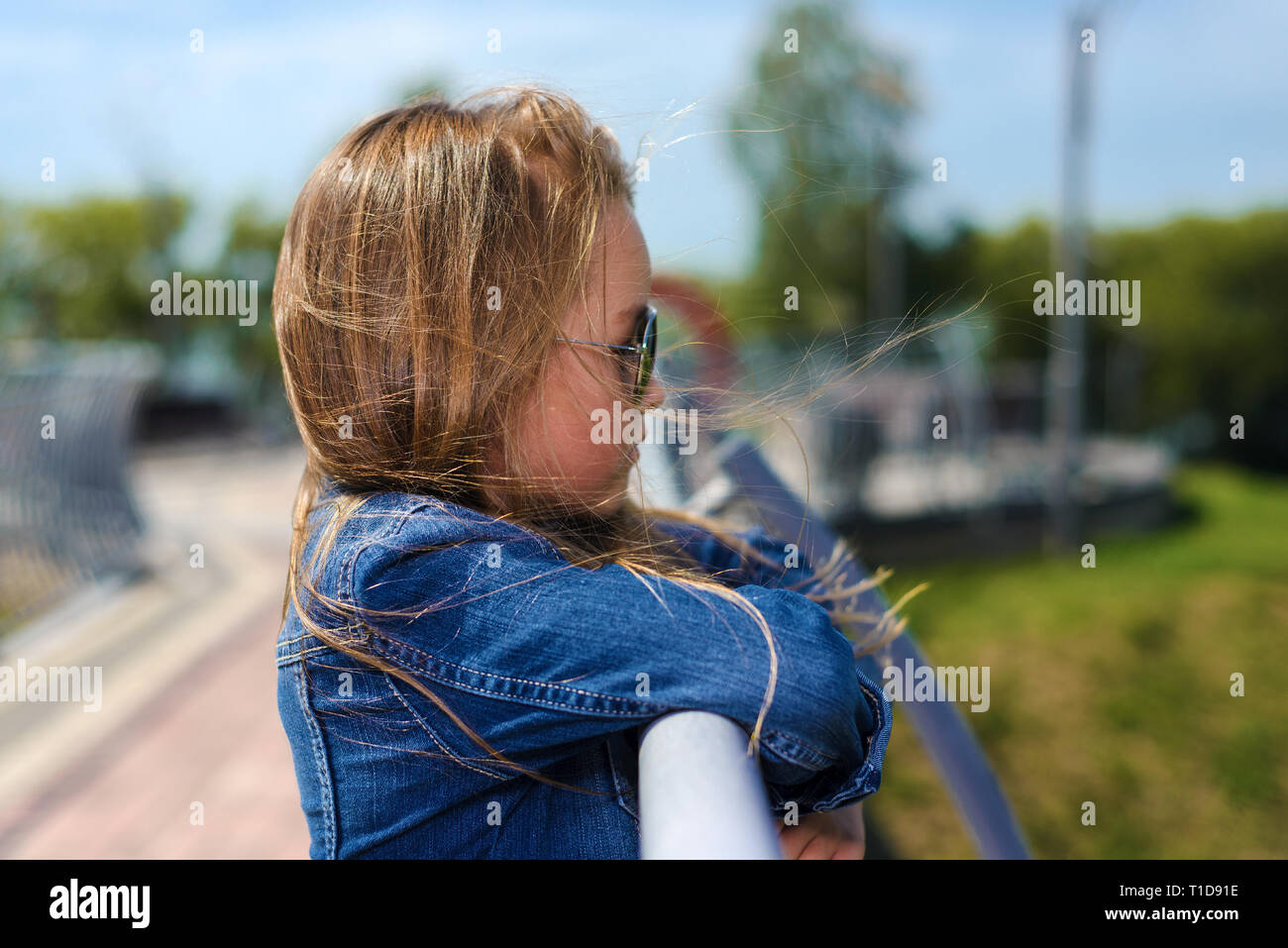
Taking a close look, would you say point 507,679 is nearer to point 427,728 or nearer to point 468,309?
point 427,728

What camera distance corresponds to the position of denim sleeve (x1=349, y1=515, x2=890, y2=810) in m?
0.69

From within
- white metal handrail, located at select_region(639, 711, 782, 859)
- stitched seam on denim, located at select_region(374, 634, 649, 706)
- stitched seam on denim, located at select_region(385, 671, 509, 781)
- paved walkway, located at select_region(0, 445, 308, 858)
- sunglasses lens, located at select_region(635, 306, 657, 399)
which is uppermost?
sunglasses lens, located at select_region(635, 306, 657, 399)

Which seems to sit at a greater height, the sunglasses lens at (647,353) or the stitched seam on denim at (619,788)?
the sunglasses lens at (647,353)

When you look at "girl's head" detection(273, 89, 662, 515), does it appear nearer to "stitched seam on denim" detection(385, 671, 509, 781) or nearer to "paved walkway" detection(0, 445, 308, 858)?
"stitched seam on denim" detection(385, 671, 509, 781)

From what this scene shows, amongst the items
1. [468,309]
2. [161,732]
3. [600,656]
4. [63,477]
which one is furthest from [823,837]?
[63,477]

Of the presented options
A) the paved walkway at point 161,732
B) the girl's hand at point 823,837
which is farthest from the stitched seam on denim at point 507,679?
the paved walkway at point 161,732

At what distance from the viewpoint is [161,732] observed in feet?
13.2

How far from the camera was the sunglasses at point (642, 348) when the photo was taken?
0.96 metres

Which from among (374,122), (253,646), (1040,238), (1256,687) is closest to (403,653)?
(374,122)

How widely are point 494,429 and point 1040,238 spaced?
14.0 meters

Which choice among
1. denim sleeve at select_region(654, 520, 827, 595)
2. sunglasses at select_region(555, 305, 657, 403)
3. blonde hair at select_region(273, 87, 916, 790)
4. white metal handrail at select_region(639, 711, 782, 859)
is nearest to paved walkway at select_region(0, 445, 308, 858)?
denim sleeve at select_region(654, 520, 827, 595)

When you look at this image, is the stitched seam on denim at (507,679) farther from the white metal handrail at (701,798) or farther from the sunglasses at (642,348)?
the sunglasses at (642,348)

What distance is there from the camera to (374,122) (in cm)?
100

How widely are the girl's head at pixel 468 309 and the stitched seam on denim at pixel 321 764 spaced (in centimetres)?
20
